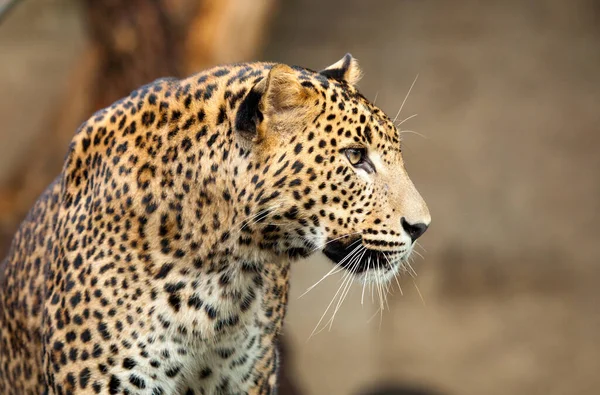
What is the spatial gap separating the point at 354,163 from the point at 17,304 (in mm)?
2711

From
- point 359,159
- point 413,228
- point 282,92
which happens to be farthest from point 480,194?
point 282,92

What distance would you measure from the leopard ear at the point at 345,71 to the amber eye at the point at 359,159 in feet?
2.13

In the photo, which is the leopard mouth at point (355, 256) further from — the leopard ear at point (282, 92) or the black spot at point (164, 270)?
the black spot at point (164, 270)

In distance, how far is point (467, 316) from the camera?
14.0m

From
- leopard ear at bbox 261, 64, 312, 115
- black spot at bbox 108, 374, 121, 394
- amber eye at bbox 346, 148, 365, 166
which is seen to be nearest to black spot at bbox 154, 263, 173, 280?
black spot at bbox 108, 374, 121, 394

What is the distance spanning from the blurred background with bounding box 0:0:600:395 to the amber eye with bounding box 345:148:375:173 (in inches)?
331

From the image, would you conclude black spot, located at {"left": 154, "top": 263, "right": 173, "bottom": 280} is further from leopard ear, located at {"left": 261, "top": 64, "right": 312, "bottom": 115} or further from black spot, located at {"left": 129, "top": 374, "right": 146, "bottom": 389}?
leopard ear, located at {"left": 261, "top": 64, "right": 312, "bottom": 115}

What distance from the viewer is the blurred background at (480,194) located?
1359 centimetres

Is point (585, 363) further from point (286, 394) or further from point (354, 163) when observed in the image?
point (354, 163)

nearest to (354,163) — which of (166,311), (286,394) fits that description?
(166,311)

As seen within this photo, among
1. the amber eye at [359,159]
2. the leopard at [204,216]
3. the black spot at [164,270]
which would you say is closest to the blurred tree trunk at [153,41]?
the leopard at [204,216]

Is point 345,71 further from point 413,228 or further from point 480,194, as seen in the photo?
point 480,194

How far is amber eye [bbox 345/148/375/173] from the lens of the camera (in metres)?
5.08

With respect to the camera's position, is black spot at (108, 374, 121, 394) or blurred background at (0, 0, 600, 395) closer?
black spot at (108, 374, 121, 394)
